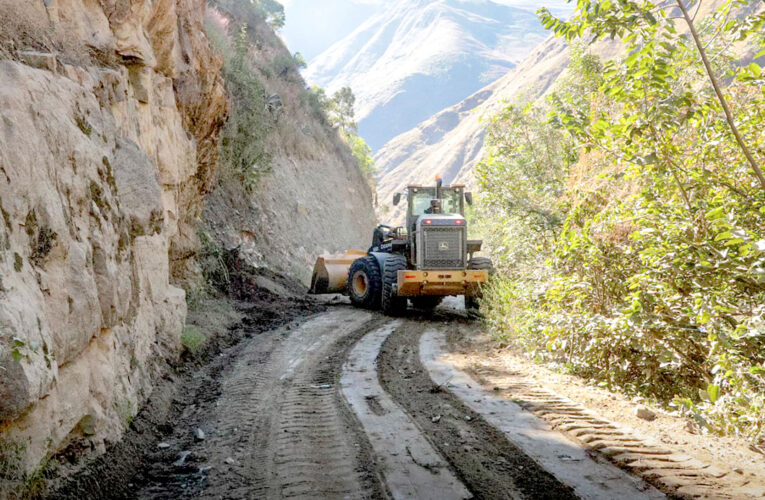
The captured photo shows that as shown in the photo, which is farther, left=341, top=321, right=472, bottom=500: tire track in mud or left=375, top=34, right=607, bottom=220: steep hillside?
left=375, top=34, right=607, bottom=220: steep hillside

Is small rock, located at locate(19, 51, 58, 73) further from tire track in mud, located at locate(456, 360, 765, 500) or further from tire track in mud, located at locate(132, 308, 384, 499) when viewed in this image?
tire track in mud, located at locate(456, 360, 765, 500)

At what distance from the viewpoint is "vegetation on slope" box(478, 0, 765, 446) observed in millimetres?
4441

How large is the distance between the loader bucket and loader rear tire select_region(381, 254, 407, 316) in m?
2.87

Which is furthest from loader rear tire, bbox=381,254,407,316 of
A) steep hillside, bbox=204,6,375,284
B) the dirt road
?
the dirt road

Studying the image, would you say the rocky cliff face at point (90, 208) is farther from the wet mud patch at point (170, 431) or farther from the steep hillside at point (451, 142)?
the steep hillside at point (451, 142)

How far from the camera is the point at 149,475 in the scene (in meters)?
3.93

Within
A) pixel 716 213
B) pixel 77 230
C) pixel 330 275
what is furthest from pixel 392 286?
pixel 77 230

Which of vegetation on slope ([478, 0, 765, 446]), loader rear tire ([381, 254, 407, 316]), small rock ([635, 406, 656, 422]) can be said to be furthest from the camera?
loader rear tire ([381, 254, 407, 316])

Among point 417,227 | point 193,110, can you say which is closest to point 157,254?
point 193,110

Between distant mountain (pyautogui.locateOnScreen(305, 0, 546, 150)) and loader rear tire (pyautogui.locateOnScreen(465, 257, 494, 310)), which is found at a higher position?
distant mountain (pyautogui.locateOnScreen(305, 0, 546, 150))

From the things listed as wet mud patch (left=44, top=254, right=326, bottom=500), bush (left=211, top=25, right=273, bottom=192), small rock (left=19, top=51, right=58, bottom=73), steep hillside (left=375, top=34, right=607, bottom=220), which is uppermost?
steep hillside (left=375, top=34, right=607, bottom=220)

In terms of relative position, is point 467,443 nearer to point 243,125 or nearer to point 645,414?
point 645,414

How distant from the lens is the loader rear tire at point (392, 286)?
487 inches

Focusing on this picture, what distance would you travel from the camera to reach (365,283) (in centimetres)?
1359
